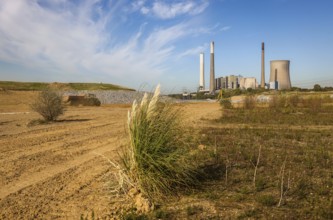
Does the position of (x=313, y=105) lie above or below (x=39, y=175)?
above

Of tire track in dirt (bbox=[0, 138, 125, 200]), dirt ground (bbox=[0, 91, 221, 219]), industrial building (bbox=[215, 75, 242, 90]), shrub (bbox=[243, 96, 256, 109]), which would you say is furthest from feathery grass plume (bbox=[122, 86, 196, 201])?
industrial building (bbox=[215, 75, 242, 90])

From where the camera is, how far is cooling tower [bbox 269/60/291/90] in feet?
182

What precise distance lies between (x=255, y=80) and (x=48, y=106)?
68.8m

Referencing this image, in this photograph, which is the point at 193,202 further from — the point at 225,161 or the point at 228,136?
the point at 228,136

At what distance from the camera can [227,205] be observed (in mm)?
4848

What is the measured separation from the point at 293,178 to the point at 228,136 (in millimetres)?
5499

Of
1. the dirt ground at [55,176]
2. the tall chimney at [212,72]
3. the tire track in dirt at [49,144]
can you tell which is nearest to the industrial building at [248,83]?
the tall chimney at [212,72]

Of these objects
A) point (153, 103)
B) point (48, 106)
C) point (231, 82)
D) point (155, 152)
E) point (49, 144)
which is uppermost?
point (231, 82)

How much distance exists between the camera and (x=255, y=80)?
79.5 metres

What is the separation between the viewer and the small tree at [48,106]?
1622cm

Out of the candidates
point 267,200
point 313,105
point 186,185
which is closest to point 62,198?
point 186,185

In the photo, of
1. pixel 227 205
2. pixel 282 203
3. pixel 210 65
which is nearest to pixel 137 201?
pixel 227 205

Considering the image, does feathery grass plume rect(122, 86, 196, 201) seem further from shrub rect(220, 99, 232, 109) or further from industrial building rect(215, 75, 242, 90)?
industrial building rect(215, 75, 242, 90)

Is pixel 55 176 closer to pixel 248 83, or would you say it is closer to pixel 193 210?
pixel 193 210
